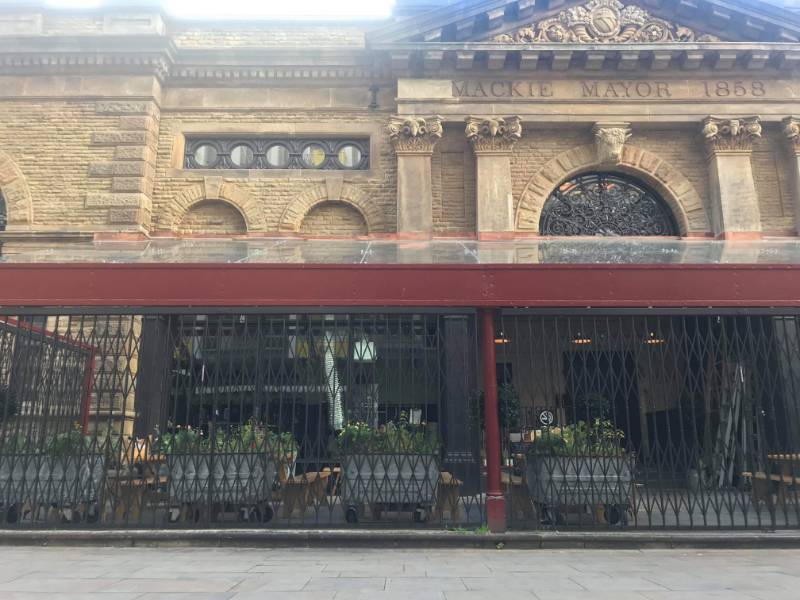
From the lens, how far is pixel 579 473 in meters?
6.82

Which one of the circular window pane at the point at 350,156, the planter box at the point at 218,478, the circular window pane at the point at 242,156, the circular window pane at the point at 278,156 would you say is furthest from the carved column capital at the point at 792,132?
the planter box at the point at 218,478

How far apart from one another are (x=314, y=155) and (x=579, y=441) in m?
9.64

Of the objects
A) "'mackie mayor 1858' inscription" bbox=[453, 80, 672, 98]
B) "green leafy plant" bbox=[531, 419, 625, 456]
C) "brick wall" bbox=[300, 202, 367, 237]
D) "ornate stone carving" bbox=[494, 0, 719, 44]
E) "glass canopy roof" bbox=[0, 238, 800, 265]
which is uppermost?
"ornate stone carving" bbox=[494, 0, 719, 44]

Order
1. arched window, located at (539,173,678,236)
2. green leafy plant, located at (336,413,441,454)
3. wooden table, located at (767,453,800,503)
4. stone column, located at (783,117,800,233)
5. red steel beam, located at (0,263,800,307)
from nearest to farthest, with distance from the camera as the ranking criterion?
green leafy plant, located at (336,413,441,454) < red steel beam, located at (0,263,800,307) < wooden table, located at (767,453,800,503) < stone column, located at (783,117,800,233) < arched window, located at (539,173,678,236)

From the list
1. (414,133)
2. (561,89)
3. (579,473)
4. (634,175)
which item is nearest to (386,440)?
(579,473)

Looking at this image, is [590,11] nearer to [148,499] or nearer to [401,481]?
[401,481]

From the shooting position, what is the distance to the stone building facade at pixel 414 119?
1310 cm

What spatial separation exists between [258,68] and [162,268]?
28.0 feet

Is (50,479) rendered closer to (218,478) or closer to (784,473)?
(218,478)

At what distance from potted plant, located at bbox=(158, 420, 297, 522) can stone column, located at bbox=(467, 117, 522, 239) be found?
769 centimetres

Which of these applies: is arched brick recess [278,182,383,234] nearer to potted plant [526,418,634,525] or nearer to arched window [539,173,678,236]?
arched window [539,173,678,236]

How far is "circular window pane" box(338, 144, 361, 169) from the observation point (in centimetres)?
1385

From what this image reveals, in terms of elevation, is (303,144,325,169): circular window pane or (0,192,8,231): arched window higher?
(303,144,325,169): circular window pane

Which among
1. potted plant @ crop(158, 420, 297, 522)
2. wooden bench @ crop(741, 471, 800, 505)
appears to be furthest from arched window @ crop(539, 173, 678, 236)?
potted plant @ crop(158, 420, 297, 522)
